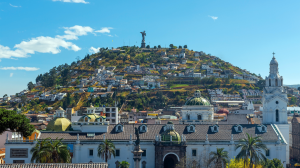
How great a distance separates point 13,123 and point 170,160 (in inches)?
1004

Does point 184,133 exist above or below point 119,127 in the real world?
below

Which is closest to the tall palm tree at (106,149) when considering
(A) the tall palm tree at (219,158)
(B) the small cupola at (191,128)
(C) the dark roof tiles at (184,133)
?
(C) the dark roof tiles at (184,133)

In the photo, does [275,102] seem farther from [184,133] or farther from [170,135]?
[170,135]

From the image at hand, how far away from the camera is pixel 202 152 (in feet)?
200

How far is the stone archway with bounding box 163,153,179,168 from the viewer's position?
5931 cm

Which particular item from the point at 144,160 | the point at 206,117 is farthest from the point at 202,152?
the point at 206,117

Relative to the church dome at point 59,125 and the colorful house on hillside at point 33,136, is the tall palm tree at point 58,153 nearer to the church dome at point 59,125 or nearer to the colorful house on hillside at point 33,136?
the colorful house on hillside at point 33,136

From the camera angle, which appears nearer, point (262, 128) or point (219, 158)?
point (219, 158)

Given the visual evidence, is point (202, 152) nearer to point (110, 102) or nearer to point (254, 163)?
point (254, 163)

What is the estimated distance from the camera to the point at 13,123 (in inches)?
2221

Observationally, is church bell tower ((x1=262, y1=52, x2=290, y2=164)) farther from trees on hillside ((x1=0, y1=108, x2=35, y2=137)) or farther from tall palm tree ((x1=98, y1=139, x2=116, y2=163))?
trees on hillside ((x1=0, y1=108, x2=35, y2=137))

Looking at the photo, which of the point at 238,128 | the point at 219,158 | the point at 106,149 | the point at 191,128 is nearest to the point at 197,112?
the point at 191,128

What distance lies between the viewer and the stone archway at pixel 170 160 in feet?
195

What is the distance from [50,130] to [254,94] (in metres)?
150
